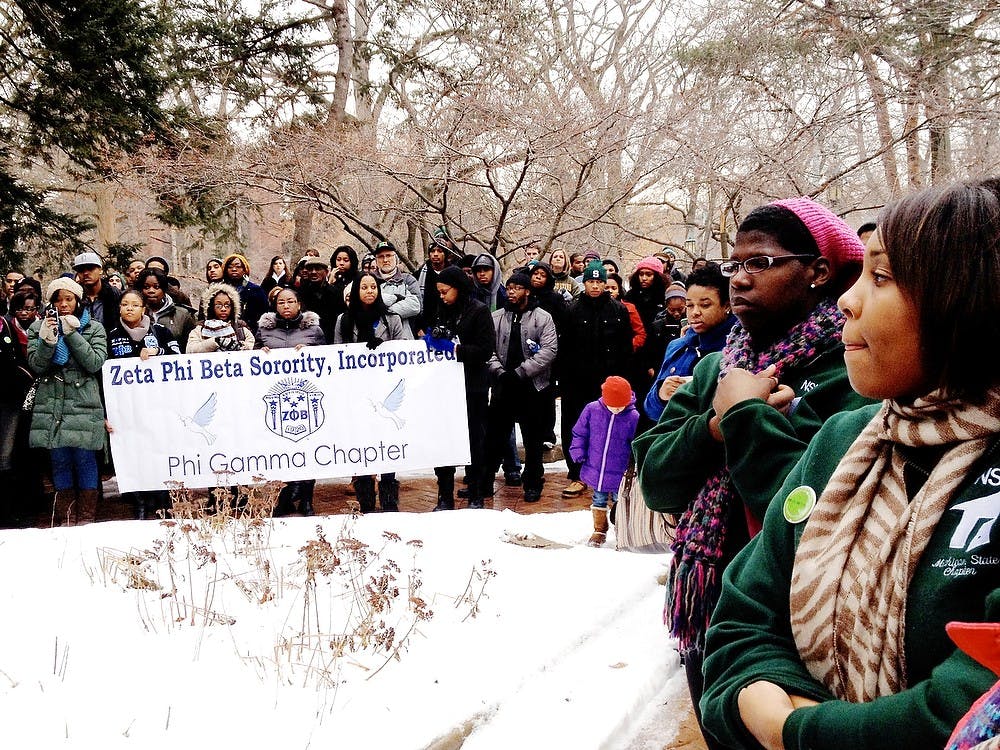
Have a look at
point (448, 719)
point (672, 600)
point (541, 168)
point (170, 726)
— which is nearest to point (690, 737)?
point (448, 719)

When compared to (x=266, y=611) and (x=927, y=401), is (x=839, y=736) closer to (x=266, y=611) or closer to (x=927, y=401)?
(x=927, y=401)

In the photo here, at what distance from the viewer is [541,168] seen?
12789 mm

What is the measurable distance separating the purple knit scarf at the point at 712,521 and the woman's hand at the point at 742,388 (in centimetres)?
11

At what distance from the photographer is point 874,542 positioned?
49.3 inches

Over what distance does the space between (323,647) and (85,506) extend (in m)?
4.18

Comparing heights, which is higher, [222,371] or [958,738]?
[222,371]

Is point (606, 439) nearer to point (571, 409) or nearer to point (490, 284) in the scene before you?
point (571, 409)

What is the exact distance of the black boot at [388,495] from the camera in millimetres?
7402

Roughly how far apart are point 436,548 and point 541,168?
8.81 meters

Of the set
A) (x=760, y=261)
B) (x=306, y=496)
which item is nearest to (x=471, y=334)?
(x=306, y=496)

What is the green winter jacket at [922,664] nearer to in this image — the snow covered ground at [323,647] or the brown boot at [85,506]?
the snow covered ground at [323,647]

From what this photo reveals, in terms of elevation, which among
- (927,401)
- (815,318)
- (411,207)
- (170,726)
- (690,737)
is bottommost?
(690,737)

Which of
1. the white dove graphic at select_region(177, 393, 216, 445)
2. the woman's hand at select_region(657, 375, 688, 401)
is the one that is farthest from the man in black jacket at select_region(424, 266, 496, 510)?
the woman's hand at select_region(657, 375, 688, 401)

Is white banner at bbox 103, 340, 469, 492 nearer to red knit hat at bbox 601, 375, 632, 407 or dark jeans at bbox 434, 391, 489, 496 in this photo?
dark jeans at bbox 434, 391, 489, 496
